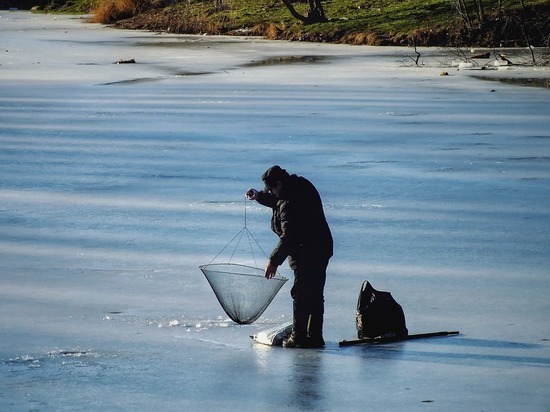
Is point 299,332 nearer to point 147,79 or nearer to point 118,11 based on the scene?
point 147,79

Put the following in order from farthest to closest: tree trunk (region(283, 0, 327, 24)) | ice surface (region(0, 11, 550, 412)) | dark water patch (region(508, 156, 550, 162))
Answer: tree trunk (region(283, 0, 327, 24)) → dark water patch (region(508, 156, 550, 162)) → ice surface (region(0, 11, 550, 412))

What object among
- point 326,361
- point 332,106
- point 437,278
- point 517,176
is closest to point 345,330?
point 326,361

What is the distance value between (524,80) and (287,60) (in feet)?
26.7

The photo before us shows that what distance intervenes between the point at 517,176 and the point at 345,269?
487 cm

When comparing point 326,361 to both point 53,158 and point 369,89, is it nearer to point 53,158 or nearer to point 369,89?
point 53,158

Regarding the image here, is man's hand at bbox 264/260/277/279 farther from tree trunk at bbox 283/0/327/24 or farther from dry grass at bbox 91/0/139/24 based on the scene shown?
dry grass at bbox 91/0/139/24

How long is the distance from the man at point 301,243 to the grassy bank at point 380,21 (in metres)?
22.4

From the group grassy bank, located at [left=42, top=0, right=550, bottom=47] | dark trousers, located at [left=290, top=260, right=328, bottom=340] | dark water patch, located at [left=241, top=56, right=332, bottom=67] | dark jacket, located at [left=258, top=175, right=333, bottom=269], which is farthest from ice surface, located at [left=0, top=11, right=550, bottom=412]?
grassy bank, located at [left=42, top=0, right=550, bottom=47]

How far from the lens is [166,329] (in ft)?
25.6

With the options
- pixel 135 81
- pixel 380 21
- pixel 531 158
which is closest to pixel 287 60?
pixel 135 81

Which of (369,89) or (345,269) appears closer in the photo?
(345,269)

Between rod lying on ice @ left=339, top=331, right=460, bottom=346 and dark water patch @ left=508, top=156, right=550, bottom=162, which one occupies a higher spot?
rod lying on ice @ left=339, top=331, right=460, bottom=346

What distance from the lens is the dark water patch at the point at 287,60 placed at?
101 ft

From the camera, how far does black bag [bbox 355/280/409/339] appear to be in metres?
7.55
